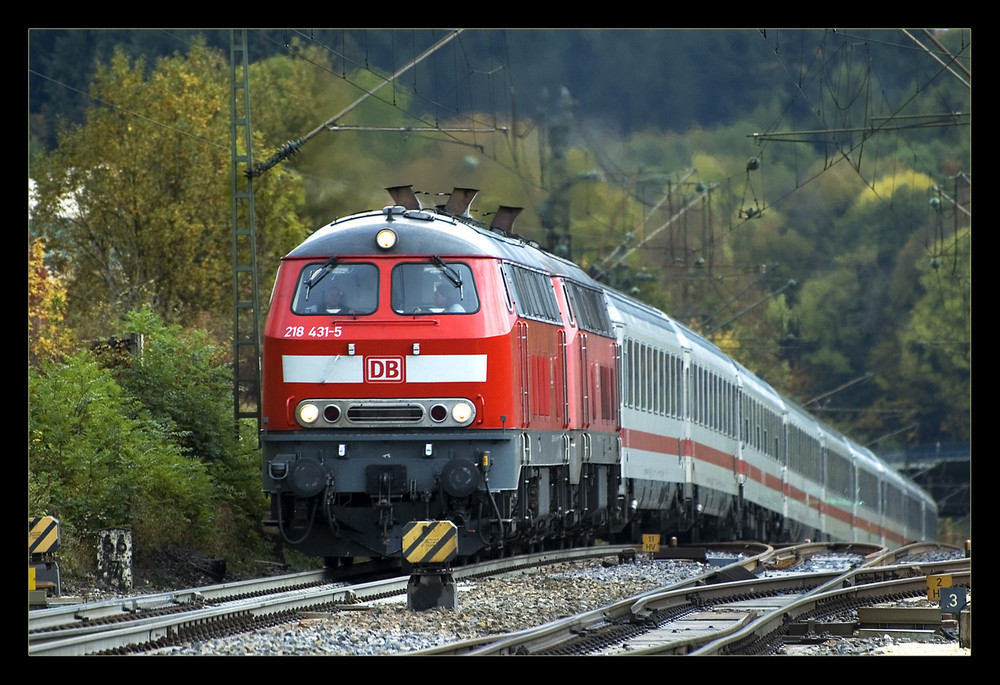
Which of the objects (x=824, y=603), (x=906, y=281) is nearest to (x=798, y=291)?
(x=906, y=281)

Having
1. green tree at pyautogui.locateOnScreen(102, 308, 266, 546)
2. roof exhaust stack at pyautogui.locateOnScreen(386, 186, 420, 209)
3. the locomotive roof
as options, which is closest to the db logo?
the locomotive roof

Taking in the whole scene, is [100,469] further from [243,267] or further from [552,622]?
[552,622]

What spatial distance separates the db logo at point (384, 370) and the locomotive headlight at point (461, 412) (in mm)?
570

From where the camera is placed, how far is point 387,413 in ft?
50.3

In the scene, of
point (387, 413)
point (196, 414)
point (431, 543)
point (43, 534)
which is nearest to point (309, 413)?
point (387, 413)

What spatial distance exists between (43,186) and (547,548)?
54.1 ft

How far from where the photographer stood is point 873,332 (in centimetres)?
7925

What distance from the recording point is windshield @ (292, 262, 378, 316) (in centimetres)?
1555

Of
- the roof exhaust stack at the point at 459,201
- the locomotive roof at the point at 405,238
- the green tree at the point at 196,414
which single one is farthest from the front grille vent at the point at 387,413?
the green tree at the point at 196,414

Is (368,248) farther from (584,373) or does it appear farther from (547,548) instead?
(547,548)

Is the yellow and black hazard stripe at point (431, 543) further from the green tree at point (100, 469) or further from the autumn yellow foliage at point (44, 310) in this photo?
the autumn yellow foliage at point (44, 310)

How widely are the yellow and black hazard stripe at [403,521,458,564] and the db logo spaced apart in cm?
238

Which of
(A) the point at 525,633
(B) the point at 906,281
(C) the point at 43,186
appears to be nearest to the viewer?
(A) the point at 525,633

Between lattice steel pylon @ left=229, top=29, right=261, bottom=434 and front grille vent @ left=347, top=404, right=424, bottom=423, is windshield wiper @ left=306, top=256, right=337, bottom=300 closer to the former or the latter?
front grille vent @ left=347, top=404, right=424, bottom=423
